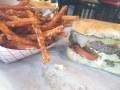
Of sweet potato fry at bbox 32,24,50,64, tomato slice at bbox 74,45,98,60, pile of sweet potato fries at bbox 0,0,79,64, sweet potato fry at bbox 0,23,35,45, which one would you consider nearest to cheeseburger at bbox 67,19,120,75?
tomato slice at bbox 74,45,98,60

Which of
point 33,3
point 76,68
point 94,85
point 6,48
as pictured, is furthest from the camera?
point 33,3

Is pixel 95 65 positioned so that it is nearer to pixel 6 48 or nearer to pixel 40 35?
pixel 40 35

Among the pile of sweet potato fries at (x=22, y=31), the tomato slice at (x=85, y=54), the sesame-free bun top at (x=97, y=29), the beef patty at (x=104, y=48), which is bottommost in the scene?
the tomato slice at (x=85, y=54)

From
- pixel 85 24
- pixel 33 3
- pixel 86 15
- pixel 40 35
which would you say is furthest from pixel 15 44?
pixel 86 15

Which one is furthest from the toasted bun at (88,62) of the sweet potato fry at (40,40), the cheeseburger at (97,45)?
the sweet potato fry at (40,40)

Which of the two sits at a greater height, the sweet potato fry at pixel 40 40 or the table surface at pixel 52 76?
the sweet potato fry at pixel 40 40

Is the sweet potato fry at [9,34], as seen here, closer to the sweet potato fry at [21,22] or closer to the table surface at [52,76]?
the sweet potato fry at [21,22]
